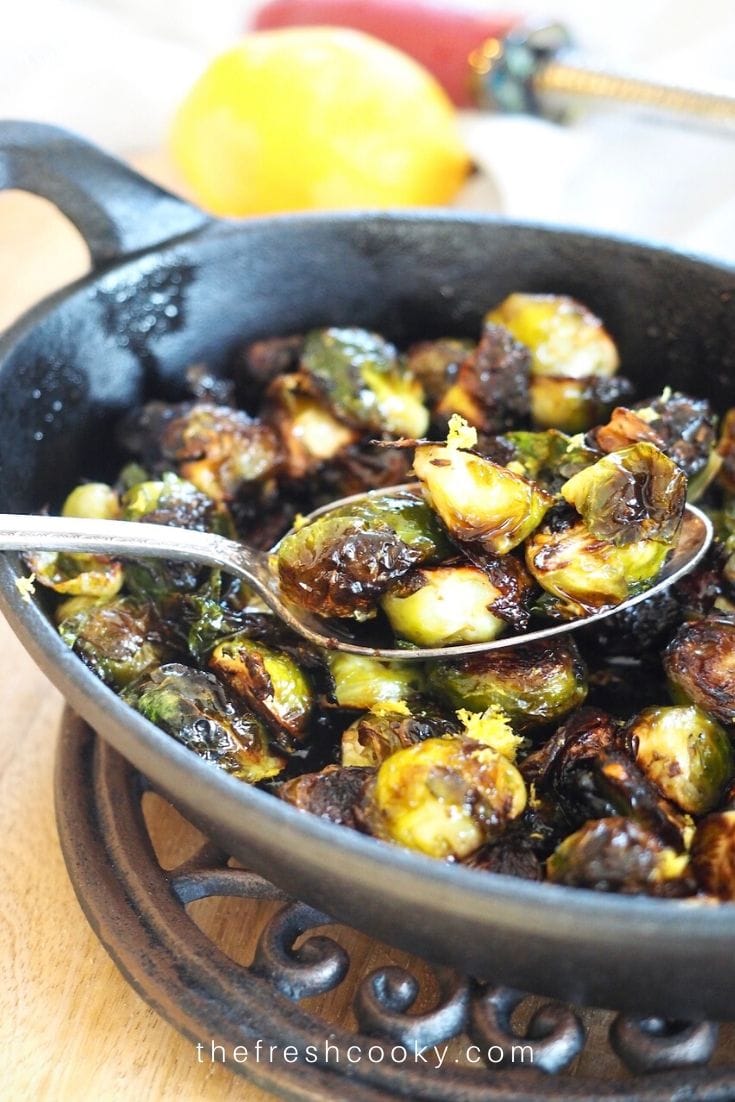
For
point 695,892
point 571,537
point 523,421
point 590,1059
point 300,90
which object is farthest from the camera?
point 300,90

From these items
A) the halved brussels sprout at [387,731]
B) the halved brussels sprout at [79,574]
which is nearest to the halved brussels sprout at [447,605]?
the halved brussels sprout at [387,731]

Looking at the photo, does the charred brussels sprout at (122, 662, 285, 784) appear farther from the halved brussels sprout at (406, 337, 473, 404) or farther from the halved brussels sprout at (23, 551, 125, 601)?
the halved brussels sprout at (406, 337, 473, 404)

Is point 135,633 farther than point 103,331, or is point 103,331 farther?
point 103,331

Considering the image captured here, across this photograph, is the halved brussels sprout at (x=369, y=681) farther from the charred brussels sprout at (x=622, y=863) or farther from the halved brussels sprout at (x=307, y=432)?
the halved brussels sprout at (x=307, y=432)

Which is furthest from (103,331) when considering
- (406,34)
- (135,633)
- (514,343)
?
(406,34)

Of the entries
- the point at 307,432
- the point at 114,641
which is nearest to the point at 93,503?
the point at 114,641

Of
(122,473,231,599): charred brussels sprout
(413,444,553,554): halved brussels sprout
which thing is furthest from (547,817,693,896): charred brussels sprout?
(122,473,231,599): charred brussels sprout

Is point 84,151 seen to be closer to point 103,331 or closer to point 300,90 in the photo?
point 103,331
